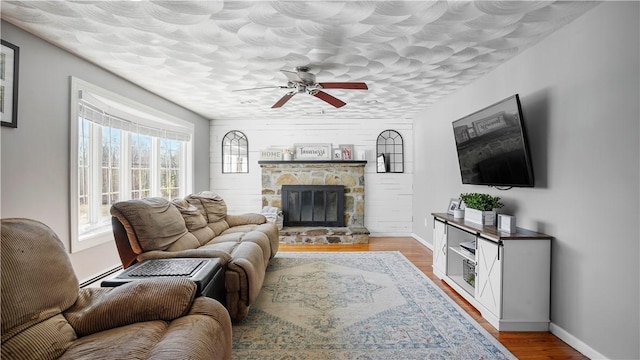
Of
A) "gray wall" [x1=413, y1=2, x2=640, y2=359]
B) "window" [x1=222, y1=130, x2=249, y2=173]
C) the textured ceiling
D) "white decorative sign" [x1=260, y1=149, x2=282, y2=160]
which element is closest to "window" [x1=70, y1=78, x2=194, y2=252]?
the textured ceiling

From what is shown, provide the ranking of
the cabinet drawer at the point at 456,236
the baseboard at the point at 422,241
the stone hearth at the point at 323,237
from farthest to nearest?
the stone hearth at the point at 323,237, the baseboard at the point at 422,241, the cabinet drawer at the point at 456,236

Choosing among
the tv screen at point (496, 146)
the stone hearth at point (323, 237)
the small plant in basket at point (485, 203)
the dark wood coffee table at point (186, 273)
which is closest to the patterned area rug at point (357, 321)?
the dark wood coffee table at point (186, 273)

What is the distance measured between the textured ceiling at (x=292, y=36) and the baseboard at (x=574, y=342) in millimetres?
2248

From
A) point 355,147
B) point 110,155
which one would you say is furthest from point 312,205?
point 110,155

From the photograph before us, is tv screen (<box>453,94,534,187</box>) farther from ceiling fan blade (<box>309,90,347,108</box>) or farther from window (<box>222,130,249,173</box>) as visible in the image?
window (<box>222,130,249,173</box>)

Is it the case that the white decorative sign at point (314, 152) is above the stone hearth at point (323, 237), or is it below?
above

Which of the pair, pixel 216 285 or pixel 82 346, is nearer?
pixel 82 346

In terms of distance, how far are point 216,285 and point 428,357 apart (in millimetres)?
1522

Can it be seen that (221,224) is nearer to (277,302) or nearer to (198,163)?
(277,302)

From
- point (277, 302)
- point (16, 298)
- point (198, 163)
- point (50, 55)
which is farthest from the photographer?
point (198, 163)

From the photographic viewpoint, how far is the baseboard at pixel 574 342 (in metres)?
1.87

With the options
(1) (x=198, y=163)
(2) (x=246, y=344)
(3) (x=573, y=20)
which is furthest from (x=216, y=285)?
(1) (x=198, y=163)

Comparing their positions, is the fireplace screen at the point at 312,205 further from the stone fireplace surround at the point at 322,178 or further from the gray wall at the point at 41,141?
the gray wall at the point at 41,141

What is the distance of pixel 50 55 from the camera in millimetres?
2396
